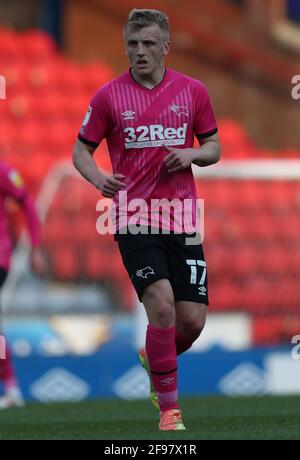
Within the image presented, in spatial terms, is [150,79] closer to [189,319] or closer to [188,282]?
[188,282]

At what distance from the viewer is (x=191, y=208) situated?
620 cm

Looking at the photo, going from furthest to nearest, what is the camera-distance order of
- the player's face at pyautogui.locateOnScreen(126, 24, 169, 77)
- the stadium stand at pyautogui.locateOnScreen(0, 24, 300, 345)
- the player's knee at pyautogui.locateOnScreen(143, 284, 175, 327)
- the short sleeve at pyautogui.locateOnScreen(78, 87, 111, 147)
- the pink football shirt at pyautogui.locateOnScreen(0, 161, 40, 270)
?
the stadium stand at pyautogui.locateOnScreen(0, 24, 300, 345)
the pink football shirt at pyautogui.locateOnScreen(0, 161, 40, 270)
the short sleeve at pyautogui.locateOnScreen(78, 87, 111, 147)
the player's face at pyautogui.locateOnScreen(126, 24, 169, 77)
the player's knee at pyautogui.locateOnScreen(143, 284, 175, 327)

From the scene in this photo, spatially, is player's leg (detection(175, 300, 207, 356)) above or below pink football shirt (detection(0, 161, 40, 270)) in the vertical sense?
below

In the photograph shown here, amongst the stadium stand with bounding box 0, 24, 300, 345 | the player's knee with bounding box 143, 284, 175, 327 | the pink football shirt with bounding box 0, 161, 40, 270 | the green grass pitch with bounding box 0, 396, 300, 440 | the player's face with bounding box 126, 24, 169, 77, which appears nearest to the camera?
the green grass pitch with bounding box 0, 396, 300, 440

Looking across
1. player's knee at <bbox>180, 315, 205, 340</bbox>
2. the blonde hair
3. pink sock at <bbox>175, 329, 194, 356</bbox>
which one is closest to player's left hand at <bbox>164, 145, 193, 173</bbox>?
the blonde hair

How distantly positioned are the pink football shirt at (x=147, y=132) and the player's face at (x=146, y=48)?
125 millimetres

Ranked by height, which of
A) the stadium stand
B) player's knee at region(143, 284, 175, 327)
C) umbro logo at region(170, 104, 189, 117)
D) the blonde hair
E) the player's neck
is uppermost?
the stadium stand

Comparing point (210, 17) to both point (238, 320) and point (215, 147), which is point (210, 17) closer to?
point (238, 320)

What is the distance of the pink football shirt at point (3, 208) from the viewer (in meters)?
8.88

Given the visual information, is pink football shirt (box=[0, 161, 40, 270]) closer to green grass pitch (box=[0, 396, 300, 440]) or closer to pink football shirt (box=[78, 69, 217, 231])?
green grass pitch (box=[0, 396, 300, 440])

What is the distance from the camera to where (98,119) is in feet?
20.2

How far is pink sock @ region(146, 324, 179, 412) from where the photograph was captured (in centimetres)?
596

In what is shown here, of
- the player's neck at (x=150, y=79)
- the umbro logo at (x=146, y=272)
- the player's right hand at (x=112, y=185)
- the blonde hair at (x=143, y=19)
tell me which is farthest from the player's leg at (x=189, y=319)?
the blonde hair at (x=143, y=19)

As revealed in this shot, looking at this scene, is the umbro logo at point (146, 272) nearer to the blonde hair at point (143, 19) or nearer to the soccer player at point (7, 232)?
the blonde hair at point (143, 19)
